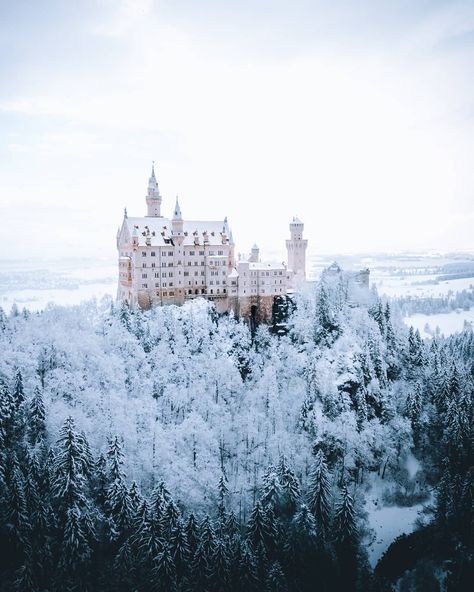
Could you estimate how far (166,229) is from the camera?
88.8 metres

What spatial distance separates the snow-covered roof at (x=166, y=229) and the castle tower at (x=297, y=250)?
1531cm

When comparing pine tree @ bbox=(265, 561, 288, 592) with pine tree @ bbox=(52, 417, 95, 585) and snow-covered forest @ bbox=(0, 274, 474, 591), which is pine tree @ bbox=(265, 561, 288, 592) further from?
pine tree @ bbox=(52, 417, 95, 585)

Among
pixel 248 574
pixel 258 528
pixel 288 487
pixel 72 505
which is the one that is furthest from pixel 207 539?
pixel 72 505

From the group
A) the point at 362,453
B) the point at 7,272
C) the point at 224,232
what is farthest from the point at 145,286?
the point at 7,272

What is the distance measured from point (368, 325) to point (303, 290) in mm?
15650

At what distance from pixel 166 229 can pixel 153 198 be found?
26.2 feet

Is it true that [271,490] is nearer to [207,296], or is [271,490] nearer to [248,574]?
[248,574]

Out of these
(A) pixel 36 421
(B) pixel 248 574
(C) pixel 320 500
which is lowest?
(B) pixel 248 574

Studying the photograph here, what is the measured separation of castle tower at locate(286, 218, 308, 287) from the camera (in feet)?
321

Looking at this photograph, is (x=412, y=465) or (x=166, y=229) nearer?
(x=412, y=465)

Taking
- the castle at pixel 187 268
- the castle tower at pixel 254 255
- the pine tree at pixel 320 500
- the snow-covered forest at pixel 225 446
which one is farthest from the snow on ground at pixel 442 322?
the pine tree at pixel 320 500

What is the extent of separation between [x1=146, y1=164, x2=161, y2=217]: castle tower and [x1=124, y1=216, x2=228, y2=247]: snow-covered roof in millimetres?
2693

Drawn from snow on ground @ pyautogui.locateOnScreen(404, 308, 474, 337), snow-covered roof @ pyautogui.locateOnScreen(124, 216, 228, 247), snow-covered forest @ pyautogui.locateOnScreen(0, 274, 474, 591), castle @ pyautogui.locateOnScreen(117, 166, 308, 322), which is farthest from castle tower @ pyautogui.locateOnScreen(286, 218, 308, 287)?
snow on ground @ pyautogui.locateOnScreen(404, 308, 474, 337)

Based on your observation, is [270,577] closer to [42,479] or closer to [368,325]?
[42,479]
